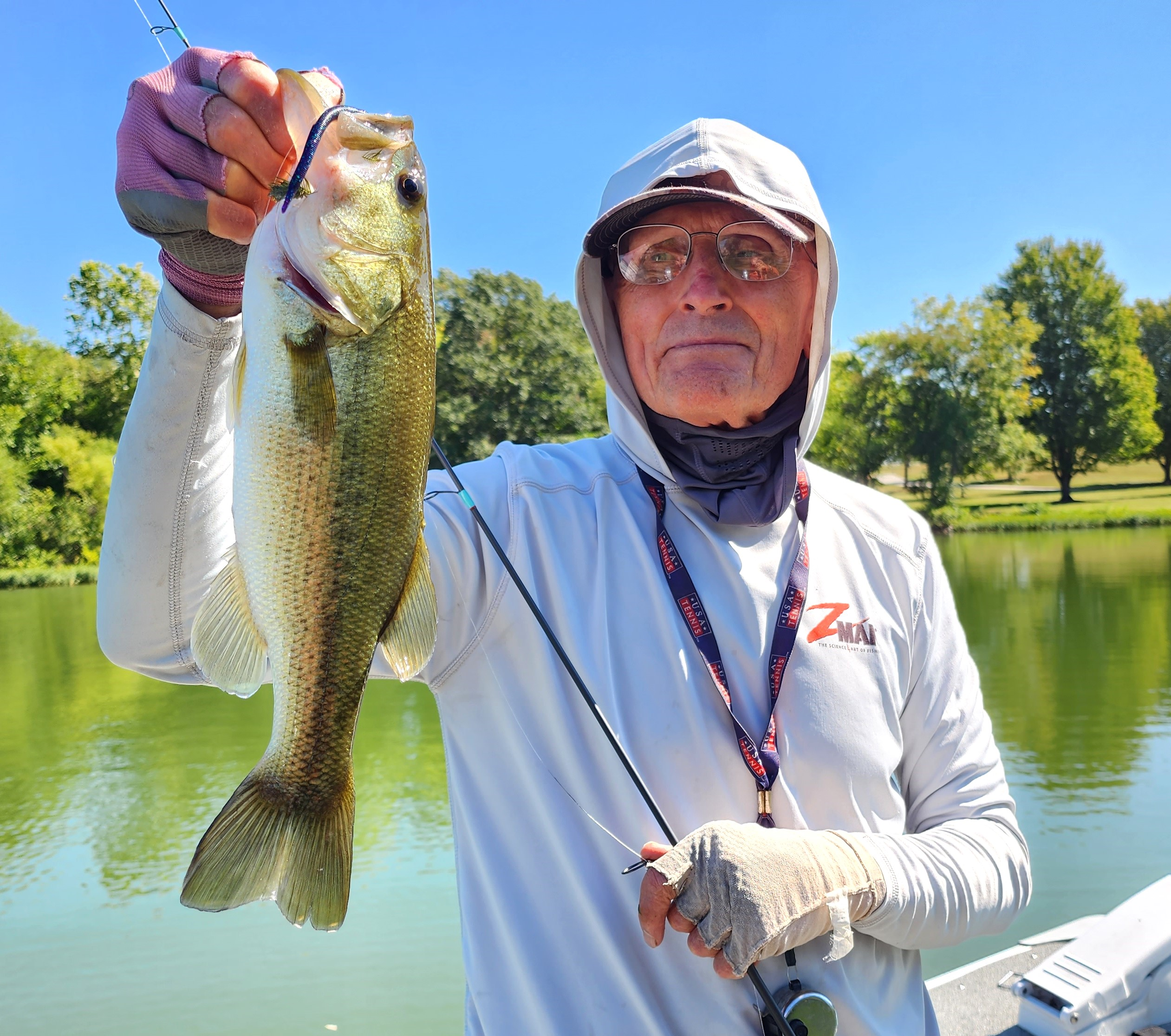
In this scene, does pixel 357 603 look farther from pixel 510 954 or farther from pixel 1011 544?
pixel 1011 544

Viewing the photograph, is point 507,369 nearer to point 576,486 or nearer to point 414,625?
point 576,486

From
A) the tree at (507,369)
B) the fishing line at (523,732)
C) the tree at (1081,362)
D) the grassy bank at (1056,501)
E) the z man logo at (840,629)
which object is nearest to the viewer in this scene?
the fishing line at (523,732)

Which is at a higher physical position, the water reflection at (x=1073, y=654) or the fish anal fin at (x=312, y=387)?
the fish anal fin at (x=312, y=387)

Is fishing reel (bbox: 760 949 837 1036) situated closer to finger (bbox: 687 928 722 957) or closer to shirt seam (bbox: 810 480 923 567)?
finger (bbox: 687 928 722 957)

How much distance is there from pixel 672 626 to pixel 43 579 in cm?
2822

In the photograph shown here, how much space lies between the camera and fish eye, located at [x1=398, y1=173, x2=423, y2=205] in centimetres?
138

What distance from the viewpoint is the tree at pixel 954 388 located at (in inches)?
1481

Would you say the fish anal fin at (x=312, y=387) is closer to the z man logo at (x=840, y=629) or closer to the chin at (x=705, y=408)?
the chin at (x=705, y=408)

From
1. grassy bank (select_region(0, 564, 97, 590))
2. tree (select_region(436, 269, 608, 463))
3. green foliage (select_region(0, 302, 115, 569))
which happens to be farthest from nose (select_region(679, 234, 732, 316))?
tree (select_region(436, 269, 608, 463))

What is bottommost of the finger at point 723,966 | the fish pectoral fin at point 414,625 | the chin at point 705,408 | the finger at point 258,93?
the finger at point 723,966

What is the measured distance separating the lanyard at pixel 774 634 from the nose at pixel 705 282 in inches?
14.9

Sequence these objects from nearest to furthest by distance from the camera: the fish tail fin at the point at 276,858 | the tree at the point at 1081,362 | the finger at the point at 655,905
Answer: the fish tail fin at the point at 276,858 < the finger at the point at 655,905 < the tree at the point at 1081,362

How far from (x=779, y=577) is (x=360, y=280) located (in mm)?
1059

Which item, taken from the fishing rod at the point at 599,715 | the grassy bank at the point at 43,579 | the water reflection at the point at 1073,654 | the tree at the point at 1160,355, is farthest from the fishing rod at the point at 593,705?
the tree at the point at 1160,355
